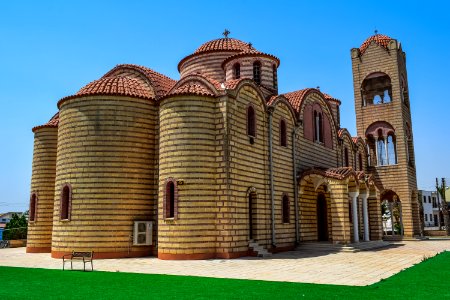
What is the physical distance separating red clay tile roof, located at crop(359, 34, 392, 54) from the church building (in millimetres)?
13214

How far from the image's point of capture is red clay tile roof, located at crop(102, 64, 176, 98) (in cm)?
1938

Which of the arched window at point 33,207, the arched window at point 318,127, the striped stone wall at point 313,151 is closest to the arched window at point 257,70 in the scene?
the striped stone wall at point 313,151

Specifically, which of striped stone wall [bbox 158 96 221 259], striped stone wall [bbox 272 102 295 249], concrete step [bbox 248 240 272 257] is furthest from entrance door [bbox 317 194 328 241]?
striped stone wall [bbox 158 96 221 259]

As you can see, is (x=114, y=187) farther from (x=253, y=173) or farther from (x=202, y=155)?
(x=253, y=173)

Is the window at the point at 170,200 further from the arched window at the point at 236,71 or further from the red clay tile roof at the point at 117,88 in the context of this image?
the arched window at the point at 236,71

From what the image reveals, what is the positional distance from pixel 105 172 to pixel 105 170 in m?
0.08

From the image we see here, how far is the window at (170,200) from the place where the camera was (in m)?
16.2

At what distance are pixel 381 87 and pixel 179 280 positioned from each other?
28.2m

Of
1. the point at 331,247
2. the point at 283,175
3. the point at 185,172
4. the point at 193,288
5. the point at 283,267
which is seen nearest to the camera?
the point at 193,288

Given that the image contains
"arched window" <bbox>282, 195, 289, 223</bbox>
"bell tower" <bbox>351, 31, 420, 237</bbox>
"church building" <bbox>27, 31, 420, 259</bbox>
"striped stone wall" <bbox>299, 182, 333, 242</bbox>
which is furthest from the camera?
"bell tower" <bbox>351, 31, 420, 237</bbox>

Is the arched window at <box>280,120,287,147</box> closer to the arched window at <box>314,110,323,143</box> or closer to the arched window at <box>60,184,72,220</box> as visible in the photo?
the arched window at <box>314,110,323,143</box>

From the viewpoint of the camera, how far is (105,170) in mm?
17094

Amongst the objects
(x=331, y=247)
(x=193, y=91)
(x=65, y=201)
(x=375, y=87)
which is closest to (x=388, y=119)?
(x=375, y=87)

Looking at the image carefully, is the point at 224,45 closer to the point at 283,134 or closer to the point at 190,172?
the point at 283,134
